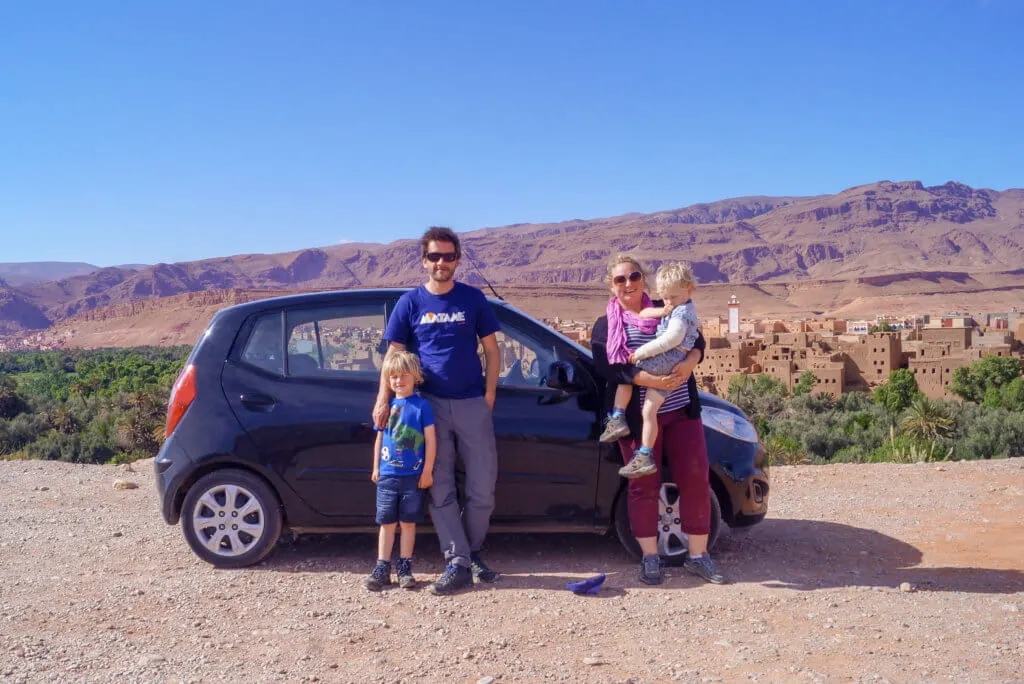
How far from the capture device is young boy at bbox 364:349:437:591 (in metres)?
4.64

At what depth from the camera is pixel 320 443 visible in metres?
5.09

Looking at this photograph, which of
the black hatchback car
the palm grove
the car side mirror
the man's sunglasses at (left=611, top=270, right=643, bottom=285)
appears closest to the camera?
the man's sunglasses at (left=611, top=270, right=643, bottom=285)

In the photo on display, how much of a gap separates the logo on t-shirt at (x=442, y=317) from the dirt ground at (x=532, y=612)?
1.52 metres

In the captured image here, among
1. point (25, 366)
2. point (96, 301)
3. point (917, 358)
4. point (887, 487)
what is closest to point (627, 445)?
point (887, 487)

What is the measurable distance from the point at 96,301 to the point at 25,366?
95197 mm

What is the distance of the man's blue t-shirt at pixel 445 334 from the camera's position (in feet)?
15.5

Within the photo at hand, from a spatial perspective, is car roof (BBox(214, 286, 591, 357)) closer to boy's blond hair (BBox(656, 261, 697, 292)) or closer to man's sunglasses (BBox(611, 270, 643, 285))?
man's sunglasses (BBox(611, 270, 643, 285))

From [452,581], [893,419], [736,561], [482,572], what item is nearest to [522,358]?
[482,572]

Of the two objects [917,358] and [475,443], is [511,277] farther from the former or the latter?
[475,443]

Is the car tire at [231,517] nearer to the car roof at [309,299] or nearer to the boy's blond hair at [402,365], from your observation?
the car roof at [309,299]

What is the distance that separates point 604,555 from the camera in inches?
217

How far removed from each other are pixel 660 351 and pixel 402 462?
5.09 feet

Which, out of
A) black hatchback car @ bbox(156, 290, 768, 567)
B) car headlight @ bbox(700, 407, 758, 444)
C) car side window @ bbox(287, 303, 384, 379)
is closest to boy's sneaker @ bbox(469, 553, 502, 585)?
black hatchback car @ bbox(156, 290, 768, 567)

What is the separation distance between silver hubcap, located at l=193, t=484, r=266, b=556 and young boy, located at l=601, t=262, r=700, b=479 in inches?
85.7
